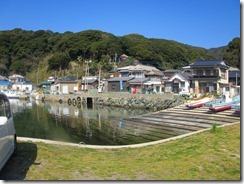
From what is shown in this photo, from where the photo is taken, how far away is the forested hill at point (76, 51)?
6300 centimetres

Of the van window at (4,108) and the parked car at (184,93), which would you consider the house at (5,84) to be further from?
the van window at (4,108)

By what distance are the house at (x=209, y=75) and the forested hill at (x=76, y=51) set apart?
91.1 ft

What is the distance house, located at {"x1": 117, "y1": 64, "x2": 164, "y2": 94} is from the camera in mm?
41125

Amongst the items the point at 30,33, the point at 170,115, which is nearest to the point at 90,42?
the point at 30,33

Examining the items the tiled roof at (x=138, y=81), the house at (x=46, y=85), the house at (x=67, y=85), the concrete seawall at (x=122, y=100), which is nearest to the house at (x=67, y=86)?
the house at (x=67, y=85)

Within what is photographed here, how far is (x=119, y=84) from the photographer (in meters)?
44.6

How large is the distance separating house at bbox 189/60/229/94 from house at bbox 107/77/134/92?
1283 cm

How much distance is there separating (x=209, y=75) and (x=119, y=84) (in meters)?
16.7

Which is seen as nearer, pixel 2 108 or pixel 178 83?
pixel 2 108

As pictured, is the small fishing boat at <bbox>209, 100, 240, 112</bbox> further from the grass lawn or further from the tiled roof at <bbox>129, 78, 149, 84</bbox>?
the tiled roof at <bbox>129, 78, 149, 84</bbox>

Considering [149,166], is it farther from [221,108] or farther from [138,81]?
[138,81]

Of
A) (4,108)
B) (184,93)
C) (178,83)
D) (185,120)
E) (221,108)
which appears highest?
(178,83)

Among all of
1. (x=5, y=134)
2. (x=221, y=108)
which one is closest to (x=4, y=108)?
(x=5, y=134)

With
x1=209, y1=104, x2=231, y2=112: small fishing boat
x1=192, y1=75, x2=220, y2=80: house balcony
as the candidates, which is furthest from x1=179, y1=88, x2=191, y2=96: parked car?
x1=209, y1=104, x2=231, y2=112: small fishing boat
